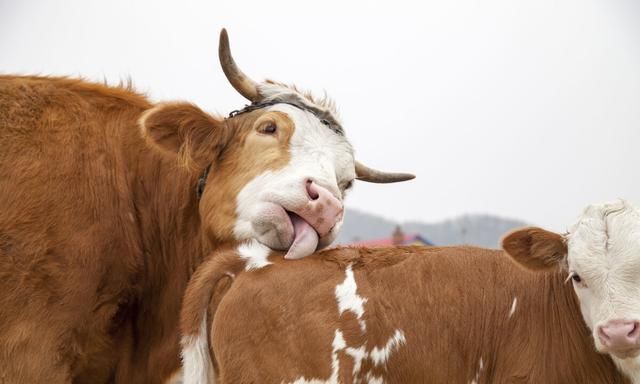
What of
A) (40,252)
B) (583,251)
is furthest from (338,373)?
(40,252)

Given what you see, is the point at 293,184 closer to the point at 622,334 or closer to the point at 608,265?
the point at 608,265

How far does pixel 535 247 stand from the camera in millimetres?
5703

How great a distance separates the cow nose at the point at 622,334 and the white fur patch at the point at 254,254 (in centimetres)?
216

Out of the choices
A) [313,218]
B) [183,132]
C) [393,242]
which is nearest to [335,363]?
[313,218]

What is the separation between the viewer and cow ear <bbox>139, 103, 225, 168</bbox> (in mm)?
6645

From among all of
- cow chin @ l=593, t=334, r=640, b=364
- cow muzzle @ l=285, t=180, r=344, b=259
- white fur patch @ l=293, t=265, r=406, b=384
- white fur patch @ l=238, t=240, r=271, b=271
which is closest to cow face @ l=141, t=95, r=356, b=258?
cow muzzle @ l=285, t=180, r=344, b=259

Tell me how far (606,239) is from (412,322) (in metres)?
1.30

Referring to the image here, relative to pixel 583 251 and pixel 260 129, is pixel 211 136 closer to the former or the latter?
pixel 260 129

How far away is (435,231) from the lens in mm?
81375

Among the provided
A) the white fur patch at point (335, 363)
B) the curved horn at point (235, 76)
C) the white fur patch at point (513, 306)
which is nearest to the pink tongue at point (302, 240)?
the white fur patch at point (335, 363)

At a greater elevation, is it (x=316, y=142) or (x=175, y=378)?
(x=316, y=142)

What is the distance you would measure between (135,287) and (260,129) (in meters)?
1.49

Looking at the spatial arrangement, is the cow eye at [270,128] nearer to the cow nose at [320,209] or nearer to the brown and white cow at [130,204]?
the brown and white cow at [130,204]

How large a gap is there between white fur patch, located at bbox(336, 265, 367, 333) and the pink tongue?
17.4 inches
